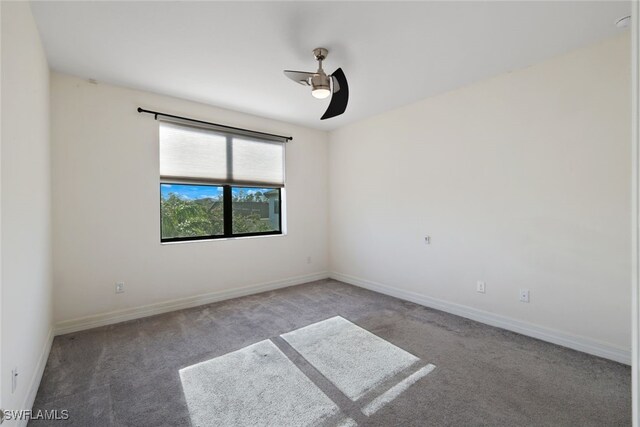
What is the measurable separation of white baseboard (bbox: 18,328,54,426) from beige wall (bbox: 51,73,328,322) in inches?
19.9

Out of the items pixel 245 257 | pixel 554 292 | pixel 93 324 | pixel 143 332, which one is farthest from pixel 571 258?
pixel 93 324

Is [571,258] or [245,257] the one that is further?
[245,257]

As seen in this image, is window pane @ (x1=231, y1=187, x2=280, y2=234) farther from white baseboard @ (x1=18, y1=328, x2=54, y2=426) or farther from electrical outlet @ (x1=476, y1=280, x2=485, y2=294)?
electrical outlet @ (x1=476, y1=280, x2=485, y2=294)

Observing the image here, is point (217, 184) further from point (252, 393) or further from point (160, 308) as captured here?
point (252, 393)

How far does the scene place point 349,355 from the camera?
7.72ft

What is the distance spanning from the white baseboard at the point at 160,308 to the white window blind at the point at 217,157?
1.50 m

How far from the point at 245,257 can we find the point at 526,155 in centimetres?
356

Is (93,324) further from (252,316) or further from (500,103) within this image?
(500,103)

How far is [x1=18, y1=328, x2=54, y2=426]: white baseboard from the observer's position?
5.50ft

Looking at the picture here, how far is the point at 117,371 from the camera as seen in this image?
2133 mm

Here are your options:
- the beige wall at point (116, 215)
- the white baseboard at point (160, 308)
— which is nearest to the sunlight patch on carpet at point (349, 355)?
the white baseboard at point (160, 308)

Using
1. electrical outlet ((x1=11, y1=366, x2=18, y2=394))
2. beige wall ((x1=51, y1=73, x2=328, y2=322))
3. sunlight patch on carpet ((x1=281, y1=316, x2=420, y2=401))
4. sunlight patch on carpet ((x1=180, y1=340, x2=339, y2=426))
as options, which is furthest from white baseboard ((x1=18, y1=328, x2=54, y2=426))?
sunlight patch on carpet ((x1=281, y1=316, x2=420, y2=401))

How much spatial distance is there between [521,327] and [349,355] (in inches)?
70.3

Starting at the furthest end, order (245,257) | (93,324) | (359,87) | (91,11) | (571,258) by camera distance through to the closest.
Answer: (245,257), (359,87), (93,324), (571,258), (91,11)
